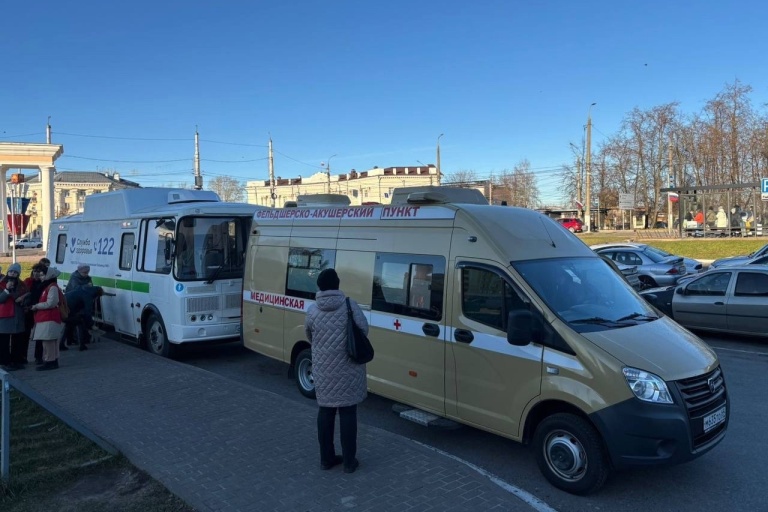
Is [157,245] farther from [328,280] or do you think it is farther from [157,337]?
[328,280]

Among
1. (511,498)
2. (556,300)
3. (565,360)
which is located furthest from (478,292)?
(511,498)

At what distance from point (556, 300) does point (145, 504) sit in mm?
3755

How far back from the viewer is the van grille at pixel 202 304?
31.9 feet

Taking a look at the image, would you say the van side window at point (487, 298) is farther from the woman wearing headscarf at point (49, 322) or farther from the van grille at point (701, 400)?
the woman wearing headscarf at point (49, 322)

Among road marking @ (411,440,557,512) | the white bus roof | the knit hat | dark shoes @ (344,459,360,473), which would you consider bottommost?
road marking @ (411,440,557,512)

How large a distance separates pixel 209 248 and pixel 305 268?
2975mm

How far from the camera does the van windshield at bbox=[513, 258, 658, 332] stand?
5.06m

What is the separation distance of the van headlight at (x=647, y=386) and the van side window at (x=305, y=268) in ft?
12.9

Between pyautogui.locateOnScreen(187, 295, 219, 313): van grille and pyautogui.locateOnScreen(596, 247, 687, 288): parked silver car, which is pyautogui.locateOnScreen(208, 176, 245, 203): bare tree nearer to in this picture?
pyautogui.locateOnScreen(596, 247, 687, 288): parked silver car

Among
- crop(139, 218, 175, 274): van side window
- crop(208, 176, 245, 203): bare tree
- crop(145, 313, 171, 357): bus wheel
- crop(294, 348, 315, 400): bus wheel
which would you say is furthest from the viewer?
crop(208, 176, 245, 203): bare tree

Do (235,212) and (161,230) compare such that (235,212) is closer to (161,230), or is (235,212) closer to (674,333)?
(161,230)

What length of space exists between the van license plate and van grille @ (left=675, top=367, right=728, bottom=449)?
0.03 m

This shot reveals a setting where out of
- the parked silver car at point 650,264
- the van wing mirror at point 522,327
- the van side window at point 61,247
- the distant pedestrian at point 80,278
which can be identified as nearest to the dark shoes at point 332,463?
the van wing mirror at point 522,327

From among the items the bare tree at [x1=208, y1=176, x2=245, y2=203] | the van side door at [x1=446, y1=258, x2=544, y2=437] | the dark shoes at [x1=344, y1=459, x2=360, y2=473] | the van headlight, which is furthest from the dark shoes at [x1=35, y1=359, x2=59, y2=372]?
the bare tree at [x1=208, y1=176, x2=245, y2=203]
